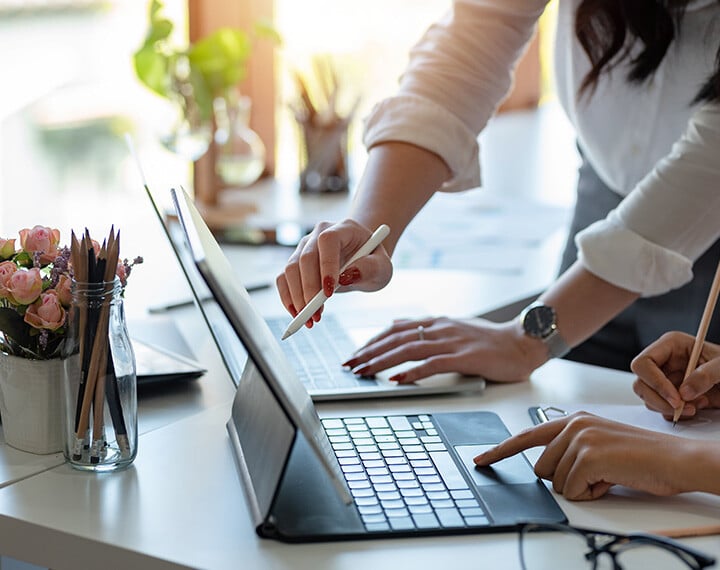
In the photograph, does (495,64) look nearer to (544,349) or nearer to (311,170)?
(544,349)

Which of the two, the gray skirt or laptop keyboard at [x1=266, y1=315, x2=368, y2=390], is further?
the gray skirt

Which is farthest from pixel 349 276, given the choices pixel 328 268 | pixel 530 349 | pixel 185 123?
pixel 185 123

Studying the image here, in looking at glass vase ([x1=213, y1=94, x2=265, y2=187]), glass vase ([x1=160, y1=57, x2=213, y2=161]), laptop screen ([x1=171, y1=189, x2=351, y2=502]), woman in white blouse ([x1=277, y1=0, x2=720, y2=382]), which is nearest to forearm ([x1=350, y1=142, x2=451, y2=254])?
woman in white blouse ([x1=277, y1=0, x2=720, y2=382])

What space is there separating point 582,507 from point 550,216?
1.46 m

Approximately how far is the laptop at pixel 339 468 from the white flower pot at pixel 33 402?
0.54 feet

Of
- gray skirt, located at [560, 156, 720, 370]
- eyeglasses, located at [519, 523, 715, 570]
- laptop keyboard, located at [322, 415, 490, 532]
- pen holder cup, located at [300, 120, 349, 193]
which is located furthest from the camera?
pen holder cup, located at [300, 120, 349, 193]

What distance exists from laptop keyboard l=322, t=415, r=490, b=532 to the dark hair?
58 cm

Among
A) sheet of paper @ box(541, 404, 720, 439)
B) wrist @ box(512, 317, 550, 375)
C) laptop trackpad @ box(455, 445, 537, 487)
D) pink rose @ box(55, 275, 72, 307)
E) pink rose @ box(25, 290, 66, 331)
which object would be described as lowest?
wrist @ box(512, 317, 550, 375)

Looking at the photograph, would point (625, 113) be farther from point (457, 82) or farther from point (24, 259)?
point (24, 259)

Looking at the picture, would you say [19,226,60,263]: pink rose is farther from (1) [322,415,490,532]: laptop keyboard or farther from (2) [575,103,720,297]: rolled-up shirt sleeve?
(2) [575,103,720,297]: rolled-up shirt sleeve

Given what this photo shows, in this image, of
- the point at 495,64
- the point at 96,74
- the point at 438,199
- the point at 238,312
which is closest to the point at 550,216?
the point at 438,199

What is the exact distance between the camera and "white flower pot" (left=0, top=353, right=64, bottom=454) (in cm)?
94

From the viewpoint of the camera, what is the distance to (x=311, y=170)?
2.45 meters

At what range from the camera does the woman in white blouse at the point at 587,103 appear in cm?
123
